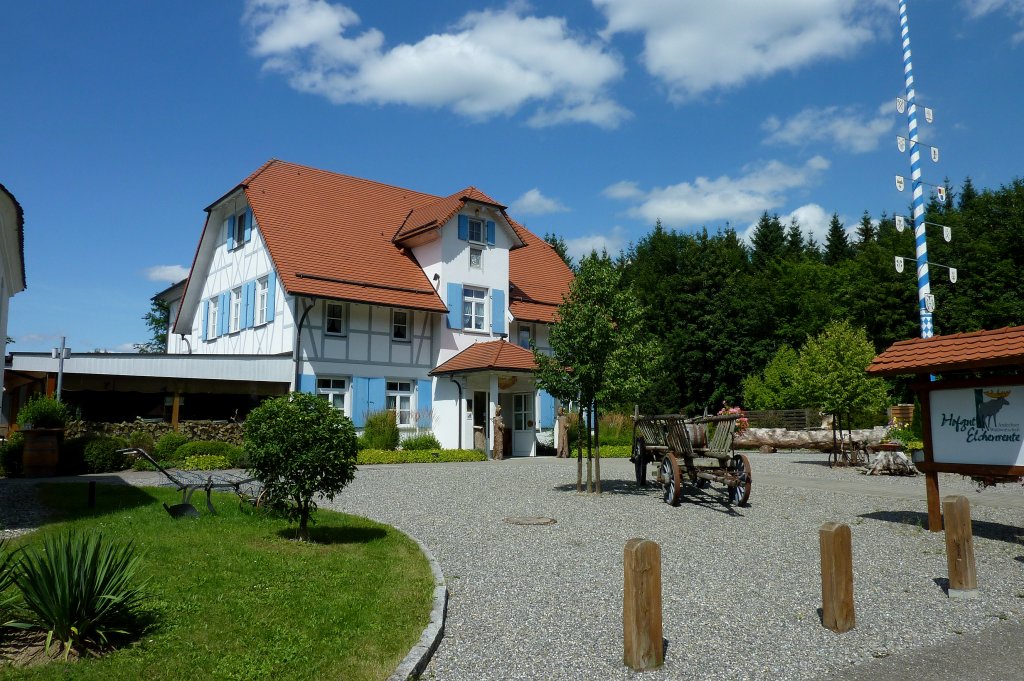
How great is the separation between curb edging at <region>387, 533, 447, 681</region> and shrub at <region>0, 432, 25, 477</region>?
560 inches

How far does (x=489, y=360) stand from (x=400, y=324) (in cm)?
405

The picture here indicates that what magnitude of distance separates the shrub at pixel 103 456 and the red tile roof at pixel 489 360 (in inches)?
426

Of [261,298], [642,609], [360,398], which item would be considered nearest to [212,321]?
[261,298]

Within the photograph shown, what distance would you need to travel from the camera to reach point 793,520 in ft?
38.0

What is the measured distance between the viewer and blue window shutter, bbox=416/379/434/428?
2691 cm

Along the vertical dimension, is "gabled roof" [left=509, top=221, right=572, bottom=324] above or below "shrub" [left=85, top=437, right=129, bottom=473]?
above

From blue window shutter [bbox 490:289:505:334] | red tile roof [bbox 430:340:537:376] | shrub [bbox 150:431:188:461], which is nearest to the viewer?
shrub [bbox 150:431:188:461]

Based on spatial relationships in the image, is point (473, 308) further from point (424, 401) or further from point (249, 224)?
point (249, 224)

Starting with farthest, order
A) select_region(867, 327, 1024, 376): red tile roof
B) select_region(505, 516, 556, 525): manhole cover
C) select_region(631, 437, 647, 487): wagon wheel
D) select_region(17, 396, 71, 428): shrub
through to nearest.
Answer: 1. select_region(17, 396, 71, 428): shrub
2. select_region(631, 437, 647, 487): wagon wheel
3. select_region(505, 516, 556, 525): manhole cover
4. select_region(867, 327, 1024, 376): red tile roof

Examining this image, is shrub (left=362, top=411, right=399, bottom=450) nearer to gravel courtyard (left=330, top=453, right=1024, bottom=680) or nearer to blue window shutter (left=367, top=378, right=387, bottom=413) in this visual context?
blue window shutter (left=367, top=378, right=387, bottom=413)

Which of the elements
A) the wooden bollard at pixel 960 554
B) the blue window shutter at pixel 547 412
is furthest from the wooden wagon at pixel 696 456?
the blue window shutter at pixel 547 412

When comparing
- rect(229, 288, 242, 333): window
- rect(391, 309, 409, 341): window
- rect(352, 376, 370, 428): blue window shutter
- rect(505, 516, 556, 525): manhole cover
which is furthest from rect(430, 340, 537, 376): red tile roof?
rect(505, 516, 556, 525): manhole cover

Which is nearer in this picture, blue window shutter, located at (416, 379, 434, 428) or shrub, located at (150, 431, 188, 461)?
shrub, located at (150, 431, 188, 461)

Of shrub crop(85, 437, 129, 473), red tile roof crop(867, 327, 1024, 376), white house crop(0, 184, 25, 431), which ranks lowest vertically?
shrub crop(85, 437, 129, 473)
